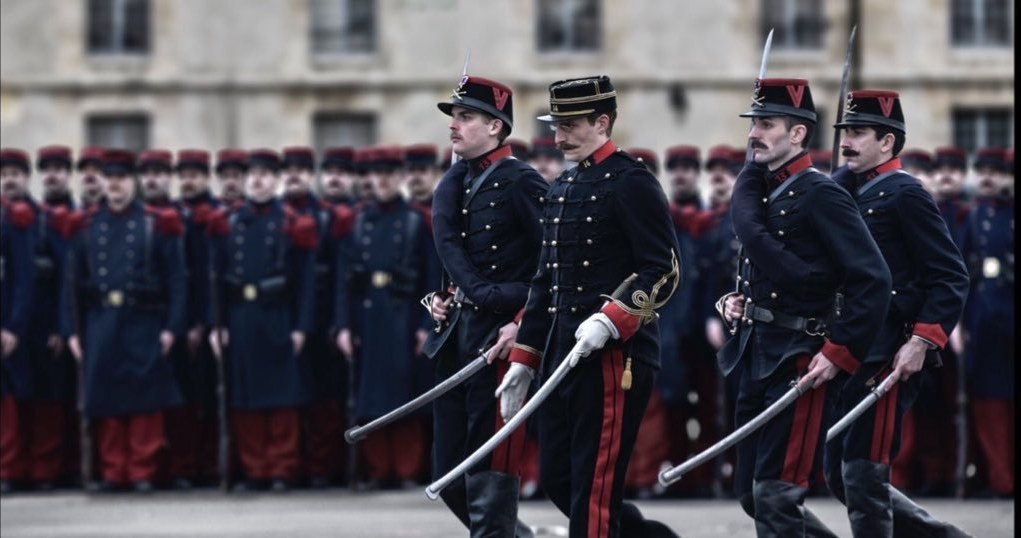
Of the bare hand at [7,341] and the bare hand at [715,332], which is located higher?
the bare hand at [715,332]

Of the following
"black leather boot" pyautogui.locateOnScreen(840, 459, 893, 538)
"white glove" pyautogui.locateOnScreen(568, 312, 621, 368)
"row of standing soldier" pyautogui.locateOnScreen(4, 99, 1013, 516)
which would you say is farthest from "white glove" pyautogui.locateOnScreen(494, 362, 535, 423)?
"row of standing soldier" pyautogui.locateOnScreen(4, 99, 1013, 516)

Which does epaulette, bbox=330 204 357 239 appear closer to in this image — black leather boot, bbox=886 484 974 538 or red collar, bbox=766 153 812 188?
black leather boot, bbox=886 484 974 538

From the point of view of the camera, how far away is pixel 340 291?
16266 mm

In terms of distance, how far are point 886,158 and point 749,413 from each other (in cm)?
149

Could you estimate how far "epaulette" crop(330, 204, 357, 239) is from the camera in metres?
16.3

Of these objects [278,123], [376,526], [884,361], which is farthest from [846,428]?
[278,123]

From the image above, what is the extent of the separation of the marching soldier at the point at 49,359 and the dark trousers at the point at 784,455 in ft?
24.7

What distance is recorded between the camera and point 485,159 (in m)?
10.8

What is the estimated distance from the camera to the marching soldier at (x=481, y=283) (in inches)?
410

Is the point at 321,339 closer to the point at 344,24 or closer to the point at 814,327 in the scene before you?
the point at 814,327

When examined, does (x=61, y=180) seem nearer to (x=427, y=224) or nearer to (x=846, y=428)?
(x=427, y=224)

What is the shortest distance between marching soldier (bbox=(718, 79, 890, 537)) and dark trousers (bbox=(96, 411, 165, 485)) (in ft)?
22.4

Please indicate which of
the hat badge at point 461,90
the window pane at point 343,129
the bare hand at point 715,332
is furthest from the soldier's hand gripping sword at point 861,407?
the window pane at point 343,129

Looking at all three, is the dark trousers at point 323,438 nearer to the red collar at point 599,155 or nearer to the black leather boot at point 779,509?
the red collar at point 599,155
